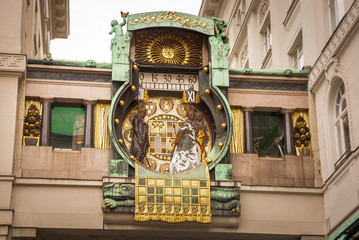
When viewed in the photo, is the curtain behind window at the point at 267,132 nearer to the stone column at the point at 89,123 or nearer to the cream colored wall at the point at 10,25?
the stone column at the point at 89,123

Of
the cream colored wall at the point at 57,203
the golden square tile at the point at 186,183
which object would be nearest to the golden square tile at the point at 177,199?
the golden square tile at the point at 186,183

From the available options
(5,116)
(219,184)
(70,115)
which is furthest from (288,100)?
(5,116)

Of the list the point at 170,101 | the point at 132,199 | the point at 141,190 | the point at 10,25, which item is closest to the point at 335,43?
the point at 170,101

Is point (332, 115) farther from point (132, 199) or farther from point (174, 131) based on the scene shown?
point (132, 199)

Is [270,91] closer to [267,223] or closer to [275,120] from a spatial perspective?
[275,120]

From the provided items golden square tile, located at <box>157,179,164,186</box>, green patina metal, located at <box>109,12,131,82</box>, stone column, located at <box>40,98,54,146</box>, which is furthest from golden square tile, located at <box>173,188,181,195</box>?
stone column, located at <box>40,98,54,146</box>

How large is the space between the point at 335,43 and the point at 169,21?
4.59 metres

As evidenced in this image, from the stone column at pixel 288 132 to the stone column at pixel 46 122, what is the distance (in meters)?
Answer: 6.02

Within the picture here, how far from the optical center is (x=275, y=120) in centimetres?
2359

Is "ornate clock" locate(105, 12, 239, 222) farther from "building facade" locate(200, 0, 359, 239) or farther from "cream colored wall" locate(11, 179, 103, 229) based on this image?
"building facade" locate(200, 0, 359, 239)

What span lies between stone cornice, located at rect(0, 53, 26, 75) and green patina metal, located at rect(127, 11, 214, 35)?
2.87 m

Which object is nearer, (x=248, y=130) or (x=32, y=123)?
(x=32, y=123)

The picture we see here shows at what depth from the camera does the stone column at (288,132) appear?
74.9 feet

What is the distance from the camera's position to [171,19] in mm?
23312
